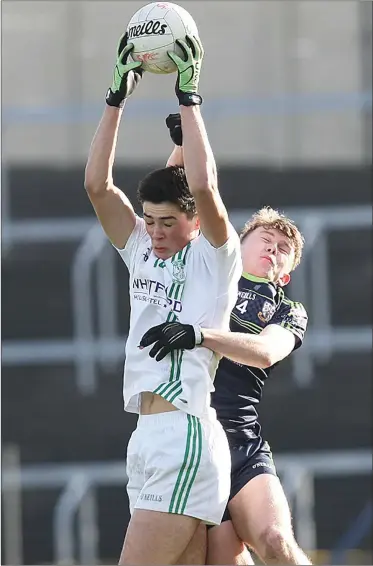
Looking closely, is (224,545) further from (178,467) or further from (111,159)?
(111,159)

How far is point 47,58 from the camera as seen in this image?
1377 centimetres

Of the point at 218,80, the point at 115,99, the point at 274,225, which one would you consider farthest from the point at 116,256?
the point at 115,99

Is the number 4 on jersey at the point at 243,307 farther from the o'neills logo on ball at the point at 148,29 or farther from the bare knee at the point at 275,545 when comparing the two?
the o'neills logo on ball at the point at 148,29

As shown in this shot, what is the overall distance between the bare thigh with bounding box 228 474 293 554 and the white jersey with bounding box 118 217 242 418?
51cm

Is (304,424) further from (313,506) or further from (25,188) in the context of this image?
(25,188)

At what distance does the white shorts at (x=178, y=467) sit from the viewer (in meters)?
4.52

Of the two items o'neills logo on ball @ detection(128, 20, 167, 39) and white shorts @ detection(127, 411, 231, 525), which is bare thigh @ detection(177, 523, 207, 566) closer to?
white shorts @ detection(127, 411, 231, 525)

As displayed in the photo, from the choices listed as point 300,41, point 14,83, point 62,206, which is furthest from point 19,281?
point 300,41

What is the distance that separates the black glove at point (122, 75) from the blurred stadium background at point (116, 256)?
6876mm

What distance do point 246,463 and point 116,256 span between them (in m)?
7.25

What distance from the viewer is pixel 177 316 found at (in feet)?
15.2

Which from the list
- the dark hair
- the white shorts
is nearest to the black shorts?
the white shorts

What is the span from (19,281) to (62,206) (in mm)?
798

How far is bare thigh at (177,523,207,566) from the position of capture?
15.5 feet
